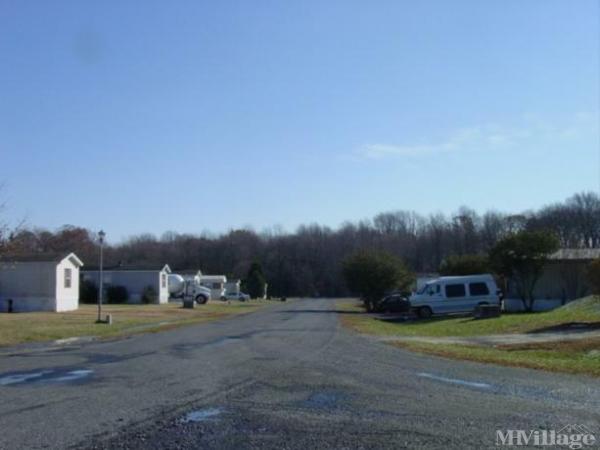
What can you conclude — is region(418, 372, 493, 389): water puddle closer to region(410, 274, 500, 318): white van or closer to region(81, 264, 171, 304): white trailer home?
region(410, 274, 500, 318): white van

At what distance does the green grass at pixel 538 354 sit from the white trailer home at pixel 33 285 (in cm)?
3323

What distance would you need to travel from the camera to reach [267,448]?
24.5ft

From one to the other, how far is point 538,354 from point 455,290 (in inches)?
935

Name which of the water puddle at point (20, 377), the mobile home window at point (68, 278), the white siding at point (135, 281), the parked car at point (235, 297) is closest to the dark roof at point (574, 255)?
the mobile home window at point (68, 278)

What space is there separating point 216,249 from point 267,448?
143423mm

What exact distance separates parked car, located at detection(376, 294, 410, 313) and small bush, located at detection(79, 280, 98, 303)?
29.9 m

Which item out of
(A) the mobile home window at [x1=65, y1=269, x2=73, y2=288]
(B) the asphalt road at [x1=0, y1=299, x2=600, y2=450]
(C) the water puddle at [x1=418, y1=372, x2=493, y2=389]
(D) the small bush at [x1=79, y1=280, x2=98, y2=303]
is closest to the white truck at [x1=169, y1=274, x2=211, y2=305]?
(D) the small bush at [x1=79, y1=280, x2=98, y2=303]

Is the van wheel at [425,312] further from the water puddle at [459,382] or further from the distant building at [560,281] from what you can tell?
the water puddle at [459,382]

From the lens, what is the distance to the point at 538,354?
1822 centimetres

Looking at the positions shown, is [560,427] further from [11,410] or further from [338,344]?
[338,344]

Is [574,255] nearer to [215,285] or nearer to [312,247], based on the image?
[215,285]

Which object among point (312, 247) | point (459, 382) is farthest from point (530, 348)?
point (312, 247)

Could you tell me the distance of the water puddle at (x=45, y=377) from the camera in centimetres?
1352

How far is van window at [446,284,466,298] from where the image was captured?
137 feet
